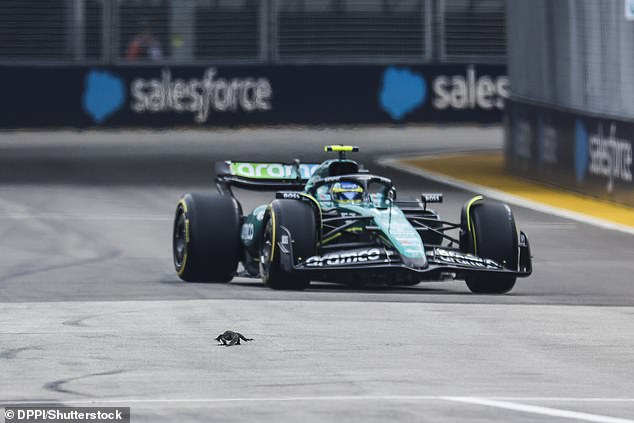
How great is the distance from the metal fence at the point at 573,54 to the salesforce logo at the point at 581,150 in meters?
0.35

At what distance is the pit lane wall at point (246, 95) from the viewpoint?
133 ft

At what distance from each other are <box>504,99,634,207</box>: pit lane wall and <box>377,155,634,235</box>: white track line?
40.4 inches

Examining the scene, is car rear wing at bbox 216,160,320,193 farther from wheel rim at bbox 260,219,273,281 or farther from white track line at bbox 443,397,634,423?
white track line at bbox 443,397,634,423

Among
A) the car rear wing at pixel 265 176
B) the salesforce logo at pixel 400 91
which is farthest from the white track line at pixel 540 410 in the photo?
the salesforce logo at pixel 400 91

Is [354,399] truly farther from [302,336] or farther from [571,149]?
[571,149]

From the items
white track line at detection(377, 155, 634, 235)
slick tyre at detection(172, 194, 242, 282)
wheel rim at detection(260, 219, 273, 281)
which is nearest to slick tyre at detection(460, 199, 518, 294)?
wheel rim at detection(260, 219, 273, 281)

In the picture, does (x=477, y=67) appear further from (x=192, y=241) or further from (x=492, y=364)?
(x=492, y=364)

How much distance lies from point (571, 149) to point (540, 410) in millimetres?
19245

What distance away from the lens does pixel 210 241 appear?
1722cm

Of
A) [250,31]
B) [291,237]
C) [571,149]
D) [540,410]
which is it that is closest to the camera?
[540,410]

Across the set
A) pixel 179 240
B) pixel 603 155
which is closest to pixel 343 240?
pixel 179 240

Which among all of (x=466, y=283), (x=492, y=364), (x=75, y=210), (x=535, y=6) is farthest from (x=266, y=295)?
(x=535, y=6)

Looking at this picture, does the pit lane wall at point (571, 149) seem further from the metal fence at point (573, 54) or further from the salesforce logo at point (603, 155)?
the metal fence at point (573, 54)

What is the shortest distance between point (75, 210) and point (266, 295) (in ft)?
32.0
